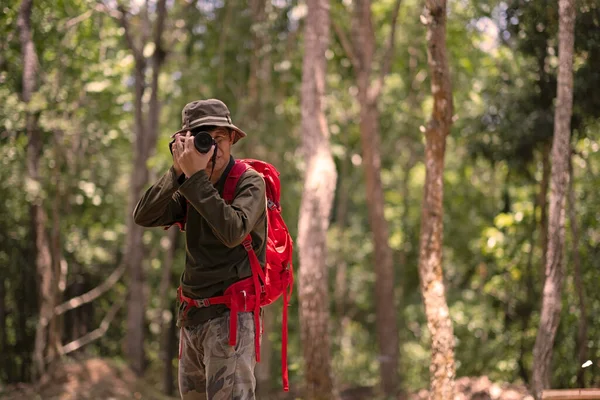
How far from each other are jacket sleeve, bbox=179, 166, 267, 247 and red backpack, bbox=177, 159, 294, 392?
0.65 feet

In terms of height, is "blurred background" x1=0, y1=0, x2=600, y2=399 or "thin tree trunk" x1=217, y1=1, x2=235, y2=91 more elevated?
"thin tree trunk" x1=217, y1=1, x2=235, y2=91

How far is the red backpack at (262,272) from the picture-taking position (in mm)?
3807

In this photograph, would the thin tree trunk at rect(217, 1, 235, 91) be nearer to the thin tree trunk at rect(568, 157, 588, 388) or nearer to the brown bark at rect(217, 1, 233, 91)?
the brown bark at rect(217, 1, 233, 91)

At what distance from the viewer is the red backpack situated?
3807 millimetres

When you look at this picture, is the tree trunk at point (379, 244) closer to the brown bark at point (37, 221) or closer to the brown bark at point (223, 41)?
the brown bark at point (223, 41)

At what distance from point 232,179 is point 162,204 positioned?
0.35 metres

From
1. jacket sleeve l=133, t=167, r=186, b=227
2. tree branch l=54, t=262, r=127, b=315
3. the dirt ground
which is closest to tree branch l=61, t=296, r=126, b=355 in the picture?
tree branch l=54, t=262, r=127, b=315

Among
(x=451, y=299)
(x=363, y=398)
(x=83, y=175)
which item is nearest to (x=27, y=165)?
(x=83, y=175)

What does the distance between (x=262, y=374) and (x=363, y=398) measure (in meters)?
2.49

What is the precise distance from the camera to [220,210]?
3.49 m

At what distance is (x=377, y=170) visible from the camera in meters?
14.6

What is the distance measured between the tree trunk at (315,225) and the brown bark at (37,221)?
3.73 meters

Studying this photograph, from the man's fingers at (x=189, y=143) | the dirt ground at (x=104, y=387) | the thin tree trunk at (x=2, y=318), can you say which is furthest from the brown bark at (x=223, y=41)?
the man's fingers at (x=189, y=143)

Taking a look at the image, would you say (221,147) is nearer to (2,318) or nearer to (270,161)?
(2,318)
